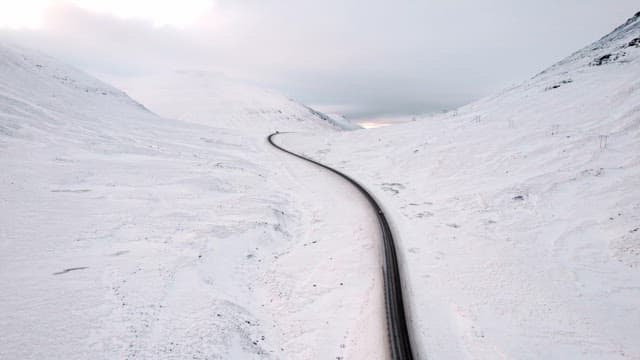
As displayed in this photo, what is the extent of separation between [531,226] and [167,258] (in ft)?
47.3

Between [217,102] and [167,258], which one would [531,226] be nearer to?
[167,258]

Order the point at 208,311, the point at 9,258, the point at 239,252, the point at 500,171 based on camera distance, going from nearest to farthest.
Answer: the point at 208,311 → the point at 9,258 → the point at 239,252 → the point at 500,171

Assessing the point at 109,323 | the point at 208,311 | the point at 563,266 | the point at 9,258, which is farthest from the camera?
the point at 563,266

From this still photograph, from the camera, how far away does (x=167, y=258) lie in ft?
42.3

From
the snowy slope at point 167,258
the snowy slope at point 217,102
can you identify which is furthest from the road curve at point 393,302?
the snowy slope at point 217,102

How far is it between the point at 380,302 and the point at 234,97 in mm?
117923

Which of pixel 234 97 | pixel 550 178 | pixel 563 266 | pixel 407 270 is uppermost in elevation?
pixel 234 97

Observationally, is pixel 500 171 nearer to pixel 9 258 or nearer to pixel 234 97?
pixel 9 258

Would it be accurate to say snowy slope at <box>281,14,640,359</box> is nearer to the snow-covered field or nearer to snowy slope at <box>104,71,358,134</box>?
the snow-covered field

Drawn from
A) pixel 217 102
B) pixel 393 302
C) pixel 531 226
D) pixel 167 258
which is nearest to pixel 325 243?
pixel 393 302

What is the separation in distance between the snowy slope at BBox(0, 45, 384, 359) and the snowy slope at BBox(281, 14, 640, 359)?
234 centimetres

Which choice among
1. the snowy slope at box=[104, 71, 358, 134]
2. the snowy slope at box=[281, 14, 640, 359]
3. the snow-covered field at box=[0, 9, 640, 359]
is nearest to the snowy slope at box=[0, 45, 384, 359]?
the snow-covered field at box=[0, 9, 640, 359]

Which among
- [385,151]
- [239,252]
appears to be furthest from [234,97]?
[239,252]

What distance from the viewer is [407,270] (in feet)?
43.8
